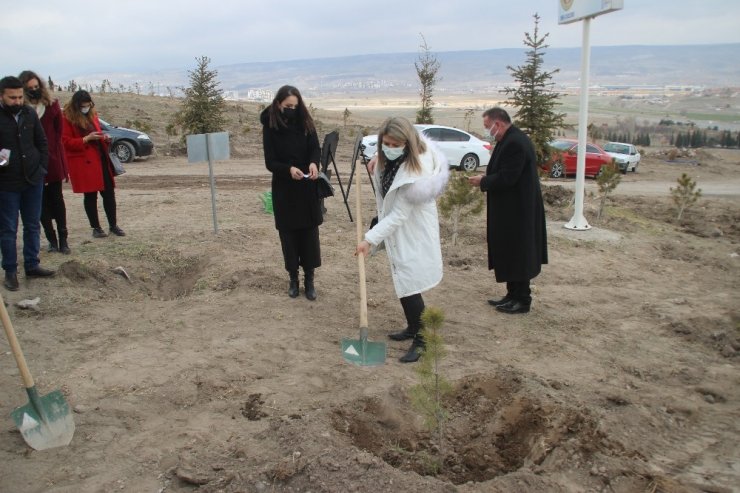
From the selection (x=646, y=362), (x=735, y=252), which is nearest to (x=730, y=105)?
(x=735, y=252)

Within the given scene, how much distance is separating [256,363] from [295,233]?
Answer: 142 centimetres

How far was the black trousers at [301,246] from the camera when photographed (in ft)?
17.0

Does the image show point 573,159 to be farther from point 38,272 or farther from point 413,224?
point 38,272

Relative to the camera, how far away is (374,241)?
13.0ft

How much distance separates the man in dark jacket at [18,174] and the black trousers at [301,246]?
7.54ft

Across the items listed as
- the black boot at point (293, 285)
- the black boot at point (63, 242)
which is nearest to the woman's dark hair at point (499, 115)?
the black boot at point (293, 285)

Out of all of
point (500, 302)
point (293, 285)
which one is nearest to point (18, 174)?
point (293, 285)

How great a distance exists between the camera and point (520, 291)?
5.40 metres

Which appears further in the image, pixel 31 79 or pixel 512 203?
pixel 31 79

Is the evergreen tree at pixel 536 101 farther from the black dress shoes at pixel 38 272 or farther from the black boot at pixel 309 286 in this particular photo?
the black dress shoes at pixel 38 272

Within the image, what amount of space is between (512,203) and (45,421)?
3.81 m

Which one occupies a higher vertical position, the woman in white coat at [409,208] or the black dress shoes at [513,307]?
the woman in white coat at [409,208]

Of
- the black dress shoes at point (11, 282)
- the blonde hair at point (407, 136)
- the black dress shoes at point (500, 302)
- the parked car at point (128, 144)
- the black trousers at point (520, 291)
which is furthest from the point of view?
the parked car at point (128, 144)

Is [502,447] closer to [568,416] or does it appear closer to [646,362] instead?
[568,416]
